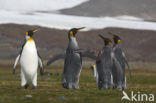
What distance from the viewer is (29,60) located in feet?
47.1

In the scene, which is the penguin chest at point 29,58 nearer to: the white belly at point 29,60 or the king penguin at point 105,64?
the white belly at point 29,60

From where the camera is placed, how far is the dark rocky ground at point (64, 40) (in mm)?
111125

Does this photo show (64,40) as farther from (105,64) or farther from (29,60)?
(29,60)

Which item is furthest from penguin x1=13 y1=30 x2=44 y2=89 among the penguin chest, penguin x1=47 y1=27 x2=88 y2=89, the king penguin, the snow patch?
the snow patch

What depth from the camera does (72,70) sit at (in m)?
15.4

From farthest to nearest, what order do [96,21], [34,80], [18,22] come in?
[96,21], [18,22], [34,80]

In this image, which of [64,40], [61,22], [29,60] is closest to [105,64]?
[29,60]

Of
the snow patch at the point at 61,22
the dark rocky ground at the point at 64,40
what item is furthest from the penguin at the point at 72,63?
the snow patch at the point at 61,22

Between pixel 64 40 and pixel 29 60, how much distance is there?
113040 millimetres

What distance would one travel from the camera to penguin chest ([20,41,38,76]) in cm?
1432

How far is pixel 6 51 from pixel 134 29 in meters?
58.6

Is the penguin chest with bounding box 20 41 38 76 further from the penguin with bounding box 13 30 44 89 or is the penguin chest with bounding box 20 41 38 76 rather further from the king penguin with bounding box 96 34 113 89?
the king penguin with bounding box 96 34 113 89

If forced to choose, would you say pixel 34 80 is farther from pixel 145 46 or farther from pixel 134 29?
pixel 134 29

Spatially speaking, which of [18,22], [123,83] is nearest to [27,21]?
[18,22]
